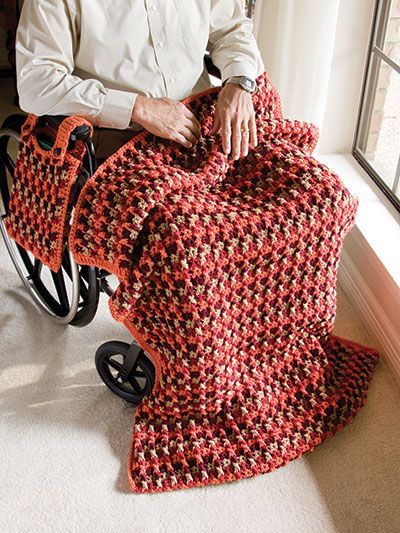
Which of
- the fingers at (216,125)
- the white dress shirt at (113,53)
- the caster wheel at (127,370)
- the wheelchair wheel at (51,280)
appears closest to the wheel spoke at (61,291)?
the wheelchair wheel at (51,280)

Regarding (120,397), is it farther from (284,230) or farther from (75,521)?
(284,230)

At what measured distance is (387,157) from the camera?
2.56 m

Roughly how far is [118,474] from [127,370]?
0.86ft

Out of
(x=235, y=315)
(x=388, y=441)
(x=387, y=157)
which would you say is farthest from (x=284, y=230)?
(x=387, y=157)

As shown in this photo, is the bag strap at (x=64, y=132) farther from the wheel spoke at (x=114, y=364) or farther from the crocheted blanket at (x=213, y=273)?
the wheel spoke at (x=114, y=364)

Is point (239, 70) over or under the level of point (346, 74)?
over

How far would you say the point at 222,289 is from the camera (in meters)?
1.74

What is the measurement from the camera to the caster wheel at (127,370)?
191 cm

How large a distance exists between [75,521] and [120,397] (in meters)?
0.39

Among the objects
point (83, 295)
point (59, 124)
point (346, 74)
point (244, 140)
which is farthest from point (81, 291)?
point (346, 74)

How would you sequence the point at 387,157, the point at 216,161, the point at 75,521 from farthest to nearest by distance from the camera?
1. the point at 387,157
2. the point at 216,161
3. the point at 75,521

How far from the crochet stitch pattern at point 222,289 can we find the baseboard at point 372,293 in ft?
0.54

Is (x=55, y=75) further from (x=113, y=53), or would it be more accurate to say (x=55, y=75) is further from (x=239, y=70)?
(x=239, y=70)

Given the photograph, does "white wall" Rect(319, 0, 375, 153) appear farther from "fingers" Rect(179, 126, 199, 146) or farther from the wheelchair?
"fingers" Rect(179, 126, 199, 146)
